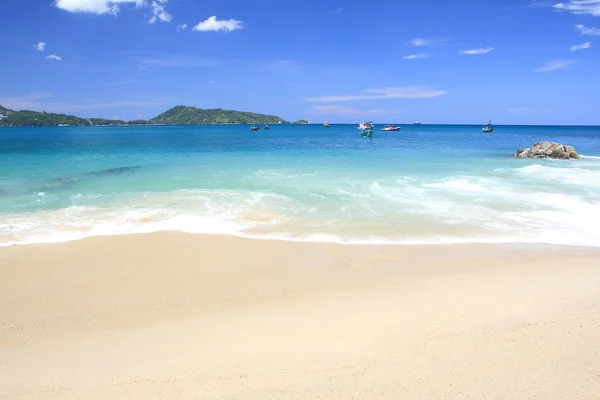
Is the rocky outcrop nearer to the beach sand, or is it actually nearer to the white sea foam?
the white sea foam

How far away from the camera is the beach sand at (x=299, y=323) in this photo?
3.86 meters

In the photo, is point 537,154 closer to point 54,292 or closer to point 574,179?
point 574,179

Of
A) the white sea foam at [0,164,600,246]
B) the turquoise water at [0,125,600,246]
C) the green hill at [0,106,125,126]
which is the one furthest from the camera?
the green hill at [0,106,125,126]

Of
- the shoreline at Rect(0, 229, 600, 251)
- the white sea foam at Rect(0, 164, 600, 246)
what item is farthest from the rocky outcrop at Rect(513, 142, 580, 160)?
the shoreline at Rect(0, 229, 600, 251)

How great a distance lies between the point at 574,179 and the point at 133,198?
20945 millimetres

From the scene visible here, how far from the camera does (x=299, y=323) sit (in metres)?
5.10

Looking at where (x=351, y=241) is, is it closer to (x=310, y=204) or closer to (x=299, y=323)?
(x=299, y=323)

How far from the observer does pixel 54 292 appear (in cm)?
621

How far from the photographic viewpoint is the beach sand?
3.86 m

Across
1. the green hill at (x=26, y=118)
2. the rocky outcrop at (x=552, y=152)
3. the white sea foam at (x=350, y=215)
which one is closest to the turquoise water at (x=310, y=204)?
the white sea foam at (x=350, y=215)

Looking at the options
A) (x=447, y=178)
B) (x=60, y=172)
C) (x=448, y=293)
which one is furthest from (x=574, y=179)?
(x=60, y=172)

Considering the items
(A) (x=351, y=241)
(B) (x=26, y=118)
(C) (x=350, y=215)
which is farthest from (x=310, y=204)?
(B) (x=26, y=118)

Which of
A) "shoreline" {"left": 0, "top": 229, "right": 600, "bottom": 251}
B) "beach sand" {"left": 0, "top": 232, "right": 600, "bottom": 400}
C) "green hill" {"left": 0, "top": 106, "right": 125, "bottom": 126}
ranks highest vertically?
"green hill" {"left": 0, "top": 106, "right": 125, "bottom": 126}

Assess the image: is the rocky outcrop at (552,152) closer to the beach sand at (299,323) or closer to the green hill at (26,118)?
the beach sand at (299,323)
